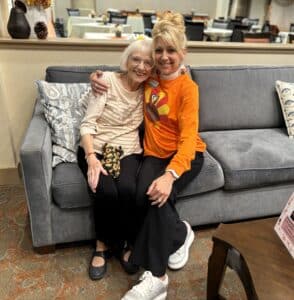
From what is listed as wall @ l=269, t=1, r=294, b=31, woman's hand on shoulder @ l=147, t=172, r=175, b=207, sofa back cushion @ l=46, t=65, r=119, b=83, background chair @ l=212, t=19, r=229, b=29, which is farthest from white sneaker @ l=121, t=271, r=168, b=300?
wall @ l=269, t=1, r=294, b=31

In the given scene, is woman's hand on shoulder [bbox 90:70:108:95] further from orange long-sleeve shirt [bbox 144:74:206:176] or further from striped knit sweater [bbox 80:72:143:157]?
orange long-sleeve shirt [bbox 144:74:206:176]

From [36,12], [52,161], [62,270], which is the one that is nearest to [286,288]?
[62,270]

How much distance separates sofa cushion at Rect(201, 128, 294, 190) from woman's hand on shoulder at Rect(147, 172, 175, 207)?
0.43 m

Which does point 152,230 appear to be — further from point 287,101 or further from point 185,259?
point 287,101

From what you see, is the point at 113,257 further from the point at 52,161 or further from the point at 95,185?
the point at 52,161

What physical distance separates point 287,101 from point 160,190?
1186 mm

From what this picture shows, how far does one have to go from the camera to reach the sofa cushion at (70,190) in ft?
4.62

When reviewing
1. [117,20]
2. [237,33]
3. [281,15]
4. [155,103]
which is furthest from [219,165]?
[281,15]

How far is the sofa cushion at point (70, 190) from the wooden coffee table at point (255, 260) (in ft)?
2.05

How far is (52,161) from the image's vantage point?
152 centimetres

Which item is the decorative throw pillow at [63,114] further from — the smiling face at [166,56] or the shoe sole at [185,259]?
the shoe sole at [185,259]

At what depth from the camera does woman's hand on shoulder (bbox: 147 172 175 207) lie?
128 centimetres

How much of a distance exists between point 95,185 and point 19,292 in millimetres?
576

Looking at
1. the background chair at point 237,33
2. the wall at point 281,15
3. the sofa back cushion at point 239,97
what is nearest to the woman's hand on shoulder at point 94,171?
the sofa back cushion at point 239,97
